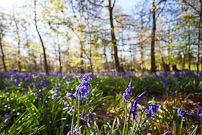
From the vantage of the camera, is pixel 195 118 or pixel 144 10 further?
pixel 144 10

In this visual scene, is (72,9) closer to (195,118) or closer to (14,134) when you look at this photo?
(14,134)

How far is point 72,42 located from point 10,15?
42.0 ft

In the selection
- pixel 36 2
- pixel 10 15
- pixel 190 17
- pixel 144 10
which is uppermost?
pixel 10 15

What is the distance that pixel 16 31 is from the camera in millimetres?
16938

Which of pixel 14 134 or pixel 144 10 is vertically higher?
pixel 144 10

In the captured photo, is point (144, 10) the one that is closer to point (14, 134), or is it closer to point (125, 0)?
point (125, 0)

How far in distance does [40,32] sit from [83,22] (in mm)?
4726

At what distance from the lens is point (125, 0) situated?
5957 millimetres

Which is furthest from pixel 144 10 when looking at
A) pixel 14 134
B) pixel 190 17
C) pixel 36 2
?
pixel 36 2

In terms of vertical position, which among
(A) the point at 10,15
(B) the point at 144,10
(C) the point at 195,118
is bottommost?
(C) the point at 195,118

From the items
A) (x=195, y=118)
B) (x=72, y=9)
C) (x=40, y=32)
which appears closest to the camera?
(x=195, y=118)

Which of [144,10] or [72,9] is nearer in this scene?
[144,10]

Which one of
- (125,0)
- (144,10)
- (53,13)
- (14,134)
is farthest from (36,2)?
(14,134)

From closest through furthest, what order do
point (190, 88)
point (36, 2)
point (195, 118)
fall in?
point (195, 118)
point (190, 88)
point (36, 2)
